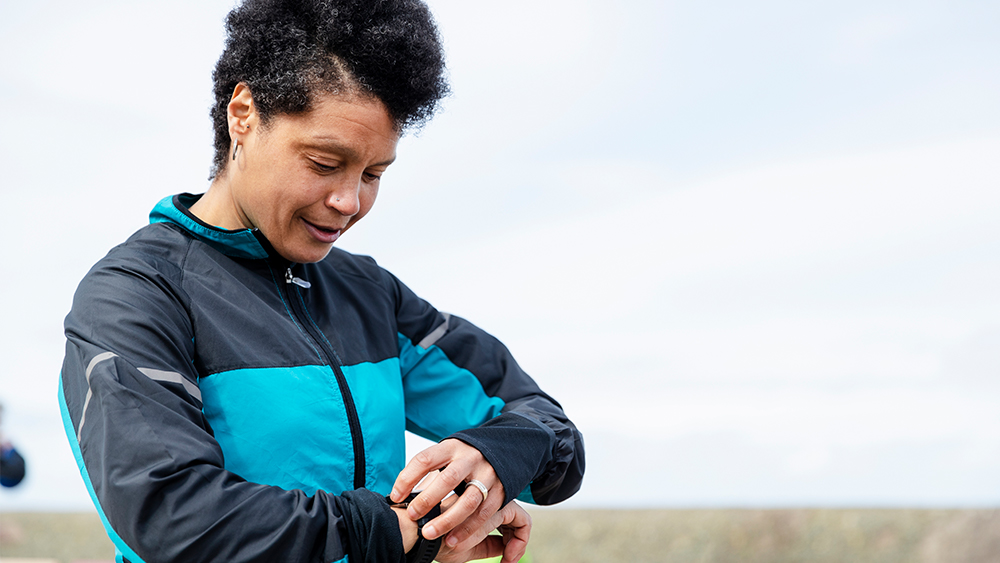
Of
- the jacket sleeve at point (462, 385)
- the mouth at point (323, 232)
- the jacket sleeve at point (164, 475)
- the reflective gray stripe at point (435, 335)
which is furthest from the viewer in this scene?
the reflective gray stripe at point (435, 335)

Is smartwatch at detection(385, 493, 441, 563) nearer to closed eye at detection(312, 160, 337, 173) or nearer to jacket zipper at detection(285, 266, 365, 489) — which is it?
jacket zipper at detection(285, 266, 365, 489)

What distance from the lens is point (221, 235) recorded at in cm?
134

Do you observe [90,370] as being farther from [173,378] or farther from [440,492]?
[440,492]

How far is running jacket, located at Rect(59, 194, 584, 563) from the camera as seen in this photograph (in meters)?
0.98

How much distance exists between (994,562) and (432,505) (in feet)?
13.0

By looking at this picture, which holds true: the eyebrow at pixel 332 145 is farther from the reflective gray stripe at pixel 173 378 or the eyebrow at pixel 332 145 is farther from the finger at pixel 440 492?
the finger at pixel 440 492

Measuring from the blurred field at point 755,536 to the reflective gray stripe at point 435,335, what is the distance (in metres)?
2.48

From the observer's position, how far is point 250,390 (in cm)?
Result: 122

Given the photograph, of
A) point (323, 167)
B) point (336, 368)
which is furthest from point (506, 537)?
point (323, 167)

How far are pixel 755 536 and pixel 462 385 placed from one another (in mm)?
2891

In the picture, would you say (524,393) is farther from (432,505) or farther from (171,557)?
(171,557)

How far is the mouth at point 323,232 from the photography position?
133cm

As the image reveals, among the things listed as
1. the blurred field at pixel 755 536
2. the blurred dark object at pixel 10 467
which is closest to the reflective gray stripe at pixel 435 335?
the blurred dark object at pixel 10 467

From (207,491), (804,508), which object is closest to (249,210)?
(207,491)
